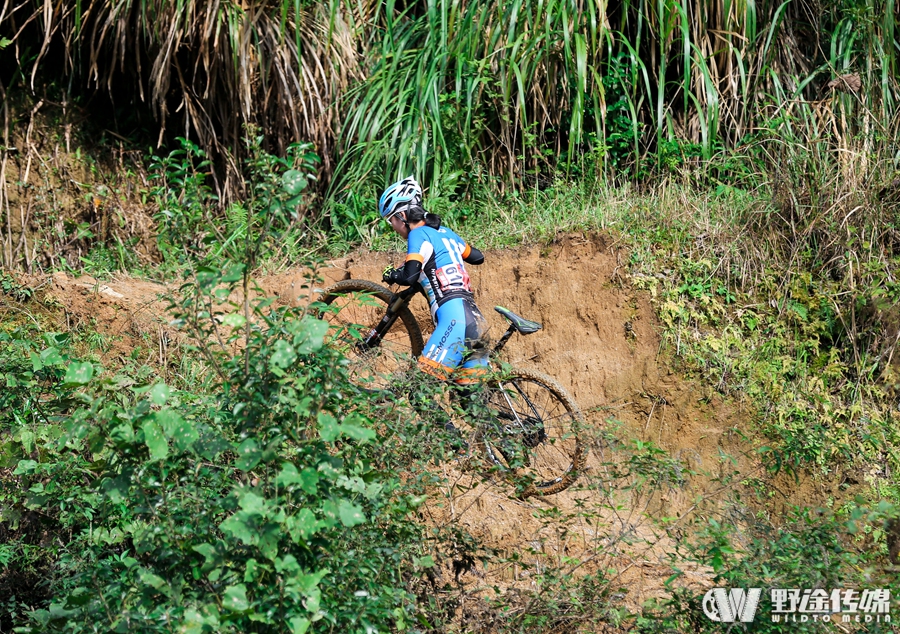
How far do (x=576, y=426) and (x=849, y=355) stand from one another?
2497 millimetres

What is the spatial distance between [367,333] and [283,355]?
119 inches

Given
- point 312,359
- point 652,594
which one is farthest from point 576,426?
point 312,359

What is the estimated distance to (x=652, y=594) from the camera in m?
4.39

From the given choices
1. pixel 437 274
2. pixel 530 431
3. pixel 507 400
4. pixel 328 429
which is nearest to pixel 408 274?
pixel 437 274

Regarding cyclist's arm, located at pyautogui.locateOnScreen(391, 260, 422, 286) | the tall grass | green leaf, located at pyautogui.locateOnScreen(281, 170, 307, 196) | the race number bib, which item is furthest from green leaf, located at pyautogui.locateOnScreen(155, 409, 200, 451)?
the tall grass

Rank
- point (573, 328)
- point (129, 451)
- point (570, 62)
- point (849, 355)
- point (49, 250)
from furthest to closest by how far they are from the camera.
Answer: point (49, 250), point (570, 62), point (573, 328), point (849, 355), point (129, 451)

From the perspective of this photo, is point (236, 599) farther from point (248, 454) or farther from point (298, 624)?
point (248, 454)

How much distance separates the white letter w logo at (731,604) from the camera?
11.4 feet

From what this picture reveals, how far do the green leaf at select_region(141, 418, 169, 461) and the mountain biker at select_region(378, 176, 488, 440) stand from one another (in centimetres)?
238

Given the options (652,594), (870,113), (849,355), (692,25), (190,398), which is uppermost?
(692,25)

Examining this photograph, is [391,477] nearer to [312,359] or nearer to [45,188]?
[312,359]

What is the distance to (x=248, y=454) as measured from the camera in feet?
9.24

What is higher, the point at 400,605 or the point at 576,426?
the point at 576,426

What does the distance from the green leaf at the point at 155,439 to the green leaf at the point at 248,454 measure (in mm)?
239
